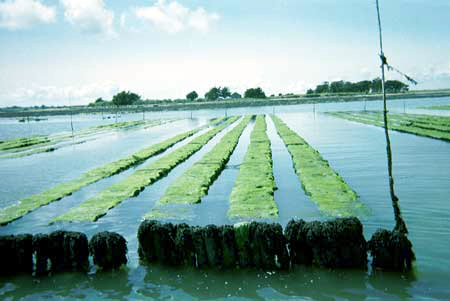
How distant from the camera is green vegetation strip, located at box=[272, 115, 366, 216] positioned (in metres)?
17.7

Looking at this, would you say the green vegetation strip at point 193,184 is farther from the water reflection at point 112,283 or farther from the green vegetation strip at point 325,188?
the green vegetation strip at point 325,188

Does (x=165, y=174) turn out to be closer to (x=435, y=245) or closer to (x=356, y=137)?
(x=435, y=245)

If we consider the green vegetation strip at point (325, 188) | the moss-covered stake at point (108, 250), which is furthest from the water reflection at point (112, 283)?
the green vegetation strip at point (325, 188)

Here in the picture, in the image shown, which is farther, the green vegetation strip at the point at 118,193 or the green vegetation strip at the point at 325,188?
the green vegetation strip at the point at 118,193

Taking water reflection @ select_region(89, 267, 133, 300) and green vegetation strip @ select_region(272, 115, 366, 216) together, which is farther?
green vegetation strip @ select_region(272, 115, 366, 216)

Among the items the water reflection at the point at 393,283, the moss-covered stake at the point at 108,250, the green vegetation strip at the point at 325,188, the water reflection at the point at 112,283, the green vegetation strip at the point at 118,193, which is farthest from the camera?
the green vegetation strip at the point at 118,193

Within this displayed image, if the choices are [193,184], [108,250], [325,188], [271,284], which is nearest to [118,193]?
[193,184]

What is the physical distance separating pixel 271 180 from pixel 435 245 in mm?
10920

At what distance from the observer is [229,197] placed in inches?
824

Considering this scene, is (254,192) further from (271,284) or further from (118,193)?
(271,284)

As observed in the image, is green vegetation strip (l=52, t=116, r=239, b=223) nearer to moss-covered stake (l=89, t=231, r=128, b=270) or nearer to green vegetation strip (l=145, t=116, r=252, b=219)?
green vegetation strip (l=145, t=116, r=252, b=219)

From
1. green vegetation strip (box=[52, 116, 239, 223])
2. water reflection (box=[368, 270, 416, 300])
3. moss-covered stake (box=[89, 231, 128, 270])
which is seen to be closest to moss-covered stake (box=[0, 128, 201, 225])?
green vegetation strip (box=[52, 116, 239, 223])

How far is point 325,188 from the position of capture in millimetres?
21000

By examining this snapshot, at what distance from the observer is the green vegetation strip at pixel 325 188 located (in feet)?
57.9
